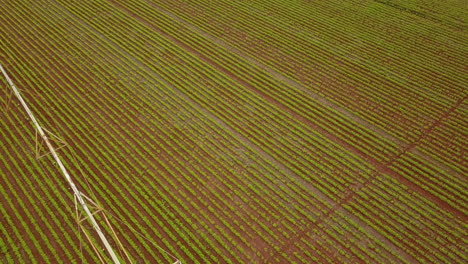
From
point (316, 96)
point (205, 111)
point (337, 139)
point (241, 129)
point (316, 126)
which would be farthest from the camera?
point (316, 96)

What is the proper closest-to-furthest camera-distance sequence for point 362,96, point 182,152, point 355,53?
point 182,152
point 362,96
point 355,53

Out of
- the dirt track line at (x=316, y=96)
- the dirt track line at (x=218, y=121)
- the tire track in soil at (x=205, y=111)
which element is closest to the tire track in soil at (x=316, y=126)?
the dirt track line at (x=316, y=96)

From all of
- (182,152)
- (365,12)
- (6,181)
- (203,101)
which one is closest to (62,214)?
(6,181)

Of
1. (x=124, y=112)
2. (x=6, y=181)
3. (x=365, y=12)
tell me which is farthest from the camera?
(x=365, y=12)

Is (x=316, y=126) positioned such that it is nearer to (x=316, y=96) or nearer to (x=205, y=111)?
(x=316, y=96)

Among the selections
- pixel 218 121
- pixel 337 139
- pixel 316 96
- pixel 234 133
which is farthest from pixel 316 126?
pixel 218 121

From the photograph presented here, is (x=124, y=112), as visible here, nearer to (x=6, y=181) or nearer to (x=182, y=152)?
(x=182, y=152)

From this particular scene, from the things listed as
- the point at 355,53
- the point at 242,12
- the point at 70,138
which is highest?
the point at 242,12

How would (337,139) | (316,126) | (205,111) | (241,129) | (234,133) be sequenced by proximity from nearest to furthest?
(337,139) → (234,133) → (241,129) → (316,126) → (205,111)
